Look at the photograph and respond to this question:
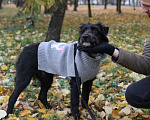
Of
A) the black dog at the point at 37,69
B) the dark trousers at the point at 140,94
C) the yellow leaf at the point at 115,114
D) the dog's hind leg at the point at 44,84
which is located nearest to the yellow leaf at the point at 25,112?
the black dog at the point at 37,69

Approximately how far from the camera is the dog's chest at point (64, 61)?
3113mm

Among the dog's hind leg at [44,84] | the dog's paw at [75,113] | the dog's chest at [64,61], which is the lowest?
the dog's paw at [75,113]

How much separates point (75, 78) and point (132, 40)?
5.62 metres

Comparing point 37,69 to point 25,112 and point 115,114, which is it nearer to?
point 25,112

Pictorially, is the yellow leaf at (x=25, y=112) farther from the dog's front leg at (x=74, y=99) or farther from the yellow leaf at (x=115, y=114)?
the yellow leaf at (x=115, y=114)

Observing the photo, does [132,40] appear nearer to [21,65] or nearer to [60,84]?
[60,84]

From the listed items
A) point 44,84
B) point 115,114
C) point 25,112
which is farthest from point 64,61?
point 115,114

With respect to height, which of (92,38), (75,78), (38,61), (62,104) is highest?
(92,38)

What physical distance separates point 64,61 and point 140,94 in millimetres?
1283

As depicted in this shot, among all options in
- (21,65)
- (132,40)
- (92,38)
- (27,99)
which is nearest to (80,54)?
(92,38)

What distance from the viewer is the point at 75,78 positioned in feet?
10.5

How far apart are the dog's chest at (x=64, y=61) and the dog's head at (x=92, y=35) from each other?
0.77 feet

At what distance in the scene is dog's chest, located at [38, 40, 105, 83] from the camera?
3113mm

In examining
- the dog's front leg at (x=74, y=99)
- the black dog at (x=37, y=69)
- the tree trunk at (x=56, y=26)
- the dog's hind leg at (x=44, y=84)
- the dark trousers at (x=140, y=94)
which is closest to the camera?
the dark trousers at (x=140, y=94)
